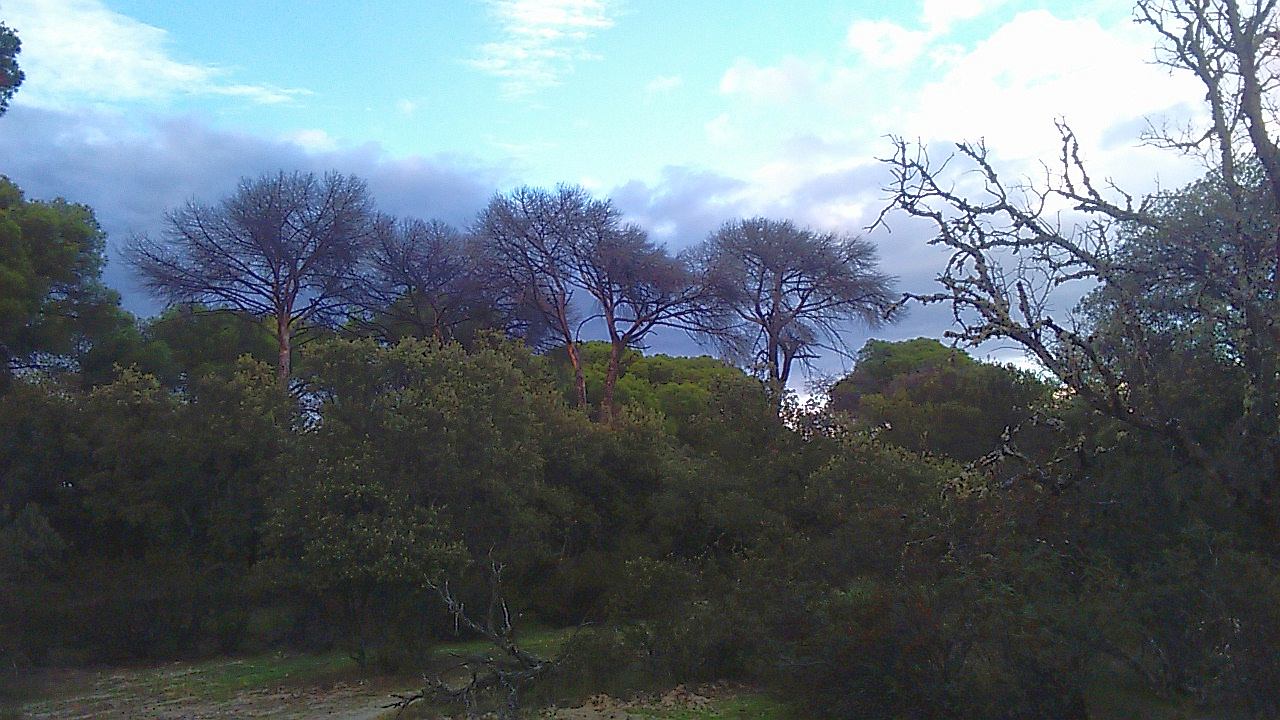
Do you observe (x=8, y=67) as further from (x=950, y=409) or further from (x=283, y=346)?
(x=950, y=409)

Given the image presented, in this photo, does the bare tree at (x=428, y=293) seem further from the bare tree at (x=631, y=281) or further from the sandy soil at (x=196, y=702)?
the sandy soil at (x=196, y=702)

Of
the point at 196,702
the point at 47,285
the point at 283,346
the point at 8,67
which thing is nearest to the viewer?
the point at 196,702

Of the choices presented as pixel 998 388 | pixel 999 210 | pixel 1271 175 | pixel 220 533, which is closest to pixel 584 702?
pixel 999 210

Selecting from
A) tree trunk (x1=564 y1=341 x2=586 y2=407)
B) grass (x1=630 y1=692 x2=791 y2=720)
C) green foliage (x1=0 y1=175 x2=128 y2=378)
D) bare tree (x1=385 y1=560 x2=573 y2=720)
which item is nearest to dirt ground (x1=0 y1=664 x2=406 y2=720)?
bare tree (x1=385 y1=560 x2=573 y2=720)

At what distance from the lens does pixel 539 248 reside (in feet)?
98.9

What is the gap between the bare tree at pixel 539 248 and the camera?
29969 mm

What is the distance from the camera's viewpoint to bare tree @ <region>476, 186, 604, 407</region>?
2997 cm

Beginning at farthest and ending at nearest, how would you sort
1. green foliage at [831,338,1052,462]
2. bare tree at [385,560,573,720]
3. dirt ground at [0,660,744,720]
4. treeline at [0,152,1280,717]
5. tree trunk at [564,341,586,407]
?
tree trunk at [564,341,586,407] → green foliage at [831,338,1052,462] → dirt ground at [0,660,744,720] → bare tree at [385,560,573,720] → treeline at [0,152,1280,717]

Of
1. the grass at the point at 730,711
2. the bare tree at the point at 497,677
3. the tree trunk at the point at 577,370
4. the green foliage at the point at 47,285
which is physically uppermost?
the green foliage at the point at 47,285

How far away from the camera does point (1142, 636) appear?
8.19 m

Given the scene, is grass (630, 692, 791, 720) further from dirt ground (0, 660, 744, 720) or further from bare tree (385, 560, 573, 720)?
bare tree (385, 560, 573, 720)

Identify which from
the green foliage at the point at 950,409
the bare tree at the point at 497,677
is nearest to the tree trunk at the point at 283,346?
the green foliage at the point at 950,409

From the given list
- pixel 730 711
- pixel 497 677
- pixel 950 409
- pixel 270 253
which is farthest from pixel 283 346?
pixel 730 711

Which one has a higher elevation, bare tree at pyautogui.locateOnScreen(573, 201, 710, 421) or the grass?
bare tree at pyautogui.locateOnScreen(573, 201, 710, 421)
